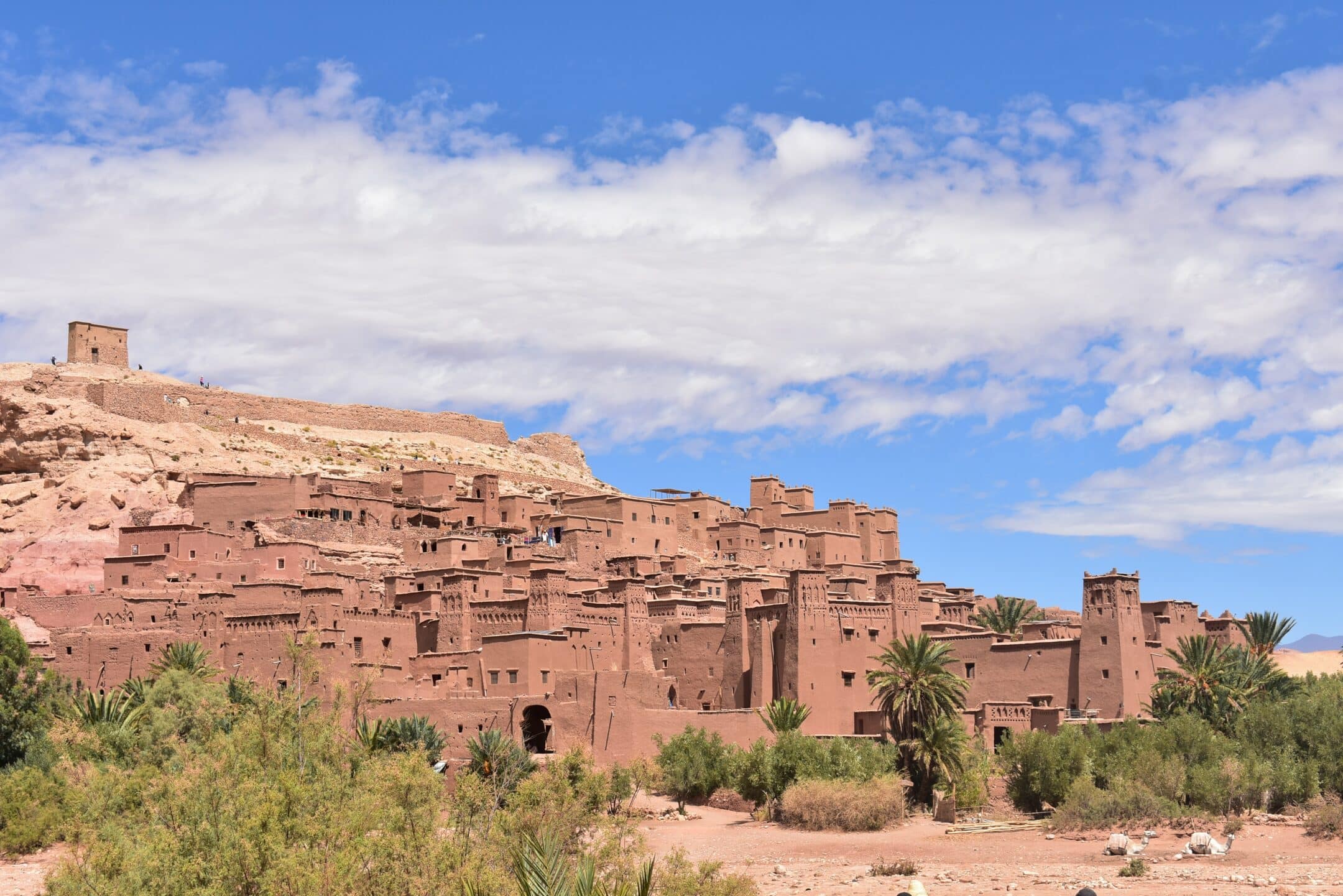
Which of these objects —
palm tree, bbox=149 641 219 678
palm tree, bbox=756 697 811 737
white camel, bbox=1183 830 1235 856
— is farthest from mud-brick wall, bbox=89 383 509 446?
white camel, bbox=1183 830 1235 856

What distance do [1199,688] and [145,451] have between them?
40886 millimetres

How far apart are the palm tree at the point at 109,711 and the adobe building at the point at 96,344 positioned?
34260 millimetres

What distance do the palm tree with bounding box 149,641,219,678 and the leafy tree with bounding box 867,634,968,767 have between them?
1811 cm

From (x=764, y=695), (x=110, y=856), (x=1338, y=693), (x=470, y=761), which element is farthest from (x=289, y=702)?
(x=1338, y=693)

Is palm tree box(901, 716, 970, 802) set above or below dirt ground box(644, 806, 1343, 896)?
above

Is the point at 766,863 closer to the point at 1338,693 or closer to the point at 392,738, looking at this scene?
the point at 392,738

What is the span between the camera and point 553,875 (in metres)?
17.9

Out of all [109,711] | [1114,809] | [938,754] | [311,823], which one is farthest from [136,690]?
[311,823]

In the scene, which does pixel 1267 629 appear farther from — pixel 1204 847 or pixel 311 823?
pixel 311 823

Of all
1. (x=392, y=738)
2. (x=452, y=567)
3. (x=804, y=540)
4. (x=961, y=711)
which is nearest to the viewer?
(x=392, y=738)

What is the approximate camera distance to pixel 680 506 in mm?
72000

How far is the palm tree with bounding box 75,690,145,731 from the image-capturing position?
130ft

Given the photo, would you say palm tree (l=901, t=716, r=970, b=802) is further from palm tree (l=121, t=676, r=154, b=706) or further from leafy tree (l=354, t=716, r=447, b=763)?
palm tree (l=121, t=676, r=154, b=706)

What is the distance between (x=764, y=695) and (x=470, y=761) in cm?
968
